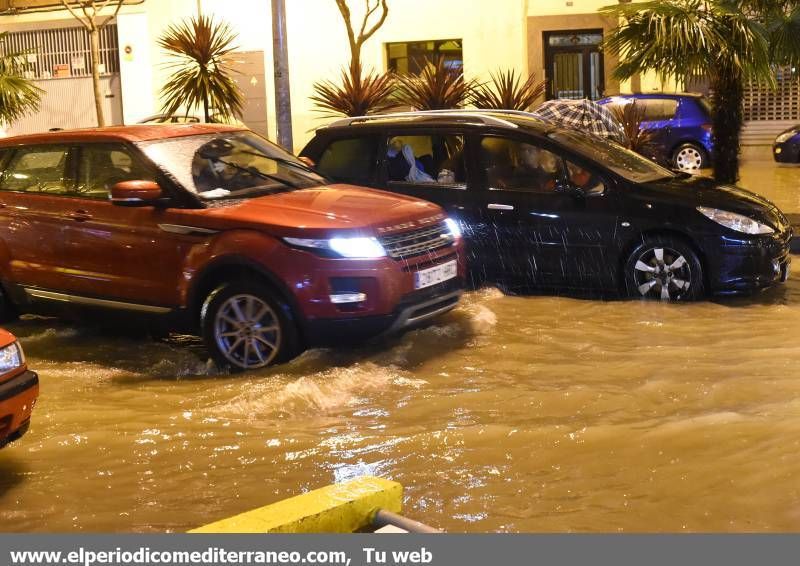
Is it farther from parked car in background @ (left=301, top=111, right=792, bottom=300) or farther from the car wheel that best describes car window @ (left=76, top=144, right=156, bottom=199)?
the car wheel

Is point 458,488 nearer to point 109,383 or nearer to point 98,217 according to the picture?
point 109,383

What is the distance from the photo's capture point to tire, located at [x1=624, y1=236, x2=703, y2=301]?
9.01 metres

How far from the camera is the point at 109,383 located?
24.8 ft

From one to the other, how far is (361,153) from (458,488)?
17.5ft

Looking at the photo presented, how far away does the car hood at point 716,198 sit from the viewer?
356 inches

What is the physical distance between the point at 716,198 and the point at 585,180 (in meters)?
1.04

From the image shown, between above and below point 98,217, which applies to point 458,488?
below

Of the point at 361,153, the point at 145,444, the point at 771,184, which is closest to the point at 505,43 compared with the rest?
the point at 771,184

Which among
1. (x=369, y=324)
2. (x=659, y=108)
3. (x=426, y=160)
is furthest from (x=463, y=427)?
(x=659, y=108)

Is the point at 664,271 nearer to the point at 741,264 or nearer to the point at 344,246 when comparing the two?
the point at 741,264

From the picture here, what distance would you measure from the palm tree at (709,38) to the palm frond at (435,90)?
2333mm

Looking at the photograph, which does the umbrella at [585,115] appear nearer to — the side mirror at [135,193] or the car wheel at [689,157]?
the side mirror at [135,193]

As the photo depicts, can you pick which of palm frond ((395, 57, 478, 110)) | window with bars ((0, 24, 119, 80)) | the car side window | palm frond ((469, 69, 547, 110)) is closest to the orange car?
the car side window

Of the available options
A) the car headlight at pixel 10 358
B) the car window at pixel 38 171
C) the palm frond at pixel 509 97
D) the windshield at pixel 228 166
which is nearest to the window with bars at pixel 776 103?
the palm frond at pixel 509 97
